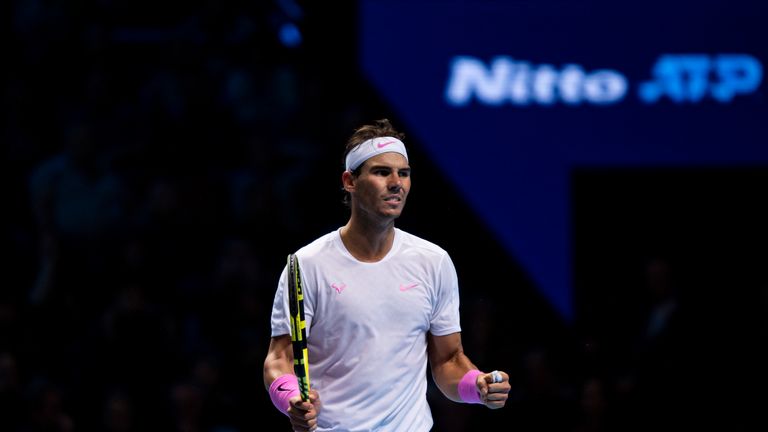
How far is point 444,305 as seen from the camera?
5.88m

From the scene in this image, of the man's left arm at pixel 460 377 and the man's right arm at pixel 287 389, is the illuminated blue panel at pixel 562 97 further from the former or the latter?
the man's right arm at pixel 287 389

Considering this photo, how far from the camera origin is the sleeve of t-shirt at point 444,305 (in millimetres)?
5859

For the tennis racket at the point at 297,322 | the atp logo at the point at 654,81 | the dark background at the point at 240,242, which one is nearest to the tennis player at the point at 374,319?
the tennis racket at the point at 297,322

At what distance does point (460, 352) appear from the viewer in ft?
19.4

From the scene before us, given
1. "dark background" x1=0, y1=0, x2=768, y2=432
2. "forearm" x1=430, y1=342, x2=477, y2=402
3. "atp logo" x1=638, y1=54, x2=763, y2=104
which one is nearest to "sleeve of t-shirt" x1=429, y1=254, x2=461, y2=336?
"forearm" x1=430, y1=342, x2=477, y2=402

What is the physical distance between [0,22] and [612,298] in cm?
703

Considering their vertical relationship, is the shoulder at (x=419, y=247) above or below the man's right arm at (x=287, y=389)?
above

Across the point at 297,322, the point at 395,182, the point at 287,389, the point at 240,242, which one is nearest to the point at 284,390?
the point at 287,389

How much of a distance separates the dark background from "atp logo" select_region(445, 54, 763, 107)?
69cm

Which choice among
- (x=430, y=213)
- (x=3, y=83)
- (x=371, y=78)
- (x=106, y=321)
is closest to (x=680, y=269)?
(x=430, y=213)

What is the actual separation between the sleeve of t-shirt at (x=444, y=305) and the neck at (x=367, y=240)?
30 centimetres

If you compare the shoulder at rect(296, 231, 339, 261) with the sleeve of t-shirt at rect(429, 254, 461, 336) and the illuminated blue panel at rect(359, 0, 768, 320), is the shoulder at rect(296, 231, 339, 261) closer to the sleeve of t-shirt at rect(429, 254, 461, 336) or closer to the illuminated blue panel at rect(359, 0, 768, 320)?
the sleeve of t-shirt at rect(429, 254, 461, 336)

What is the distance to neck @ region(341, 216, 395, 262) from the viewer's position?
5.79m

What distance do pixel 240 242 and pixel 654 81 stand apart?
400cm
